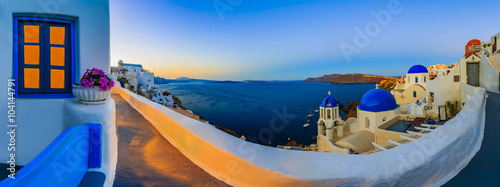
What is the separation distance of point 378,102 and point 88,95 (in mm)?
16811

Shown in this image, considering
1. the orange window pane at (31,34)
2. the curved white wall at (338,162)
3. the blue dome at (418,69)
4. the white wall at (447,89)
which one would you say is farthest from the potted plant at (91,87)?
the blue dome at (418,69)

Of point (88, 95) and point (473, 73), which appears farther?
point (473, 73)

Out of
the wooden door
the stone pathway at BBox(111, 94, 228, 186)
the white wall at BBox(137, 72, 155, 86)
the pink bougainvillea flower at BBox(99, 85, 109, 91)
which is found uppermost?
the white wall at BBox(137, 72, 155, 86)

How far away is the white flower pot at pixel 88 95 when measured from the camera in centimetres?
225

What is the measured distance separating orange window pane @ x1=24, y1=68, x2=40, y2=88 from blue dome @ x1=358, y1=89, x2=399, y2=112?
16.9 metres

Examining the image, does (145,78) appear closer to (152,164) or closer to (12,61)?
(12,61)

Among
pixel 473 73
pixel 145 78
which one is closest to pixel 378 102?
pixel 473 73

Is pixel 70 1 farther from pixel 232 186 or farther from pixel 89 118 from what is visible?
pixel 232 186

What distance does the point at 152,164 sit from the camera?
8.82 ft

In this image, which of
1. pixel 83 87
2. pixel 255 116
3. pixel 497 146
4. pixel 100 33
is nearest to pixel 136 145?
pixel 83 87

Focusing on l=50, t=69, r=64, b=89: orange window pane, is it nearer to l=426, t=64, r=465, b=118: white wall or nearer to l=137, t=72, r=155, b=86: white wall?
l=426, t=64, r=465, b=118: white wall

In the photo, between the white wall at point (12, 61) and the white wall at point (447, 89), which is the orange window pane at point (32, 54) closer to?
the white wall at point (12, 61)

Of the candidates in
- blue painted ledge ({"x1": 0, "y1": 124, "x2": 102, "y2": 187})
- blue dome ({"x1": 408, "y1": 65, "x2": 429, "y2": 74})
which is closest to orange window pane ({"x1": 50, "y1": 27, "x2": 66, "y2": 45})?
blue painted ledge ({"x1": 0, "y1": 124, "x2": 102, "y2": 187})

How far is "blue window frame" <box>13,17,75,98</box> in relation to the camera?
7.44 feet
